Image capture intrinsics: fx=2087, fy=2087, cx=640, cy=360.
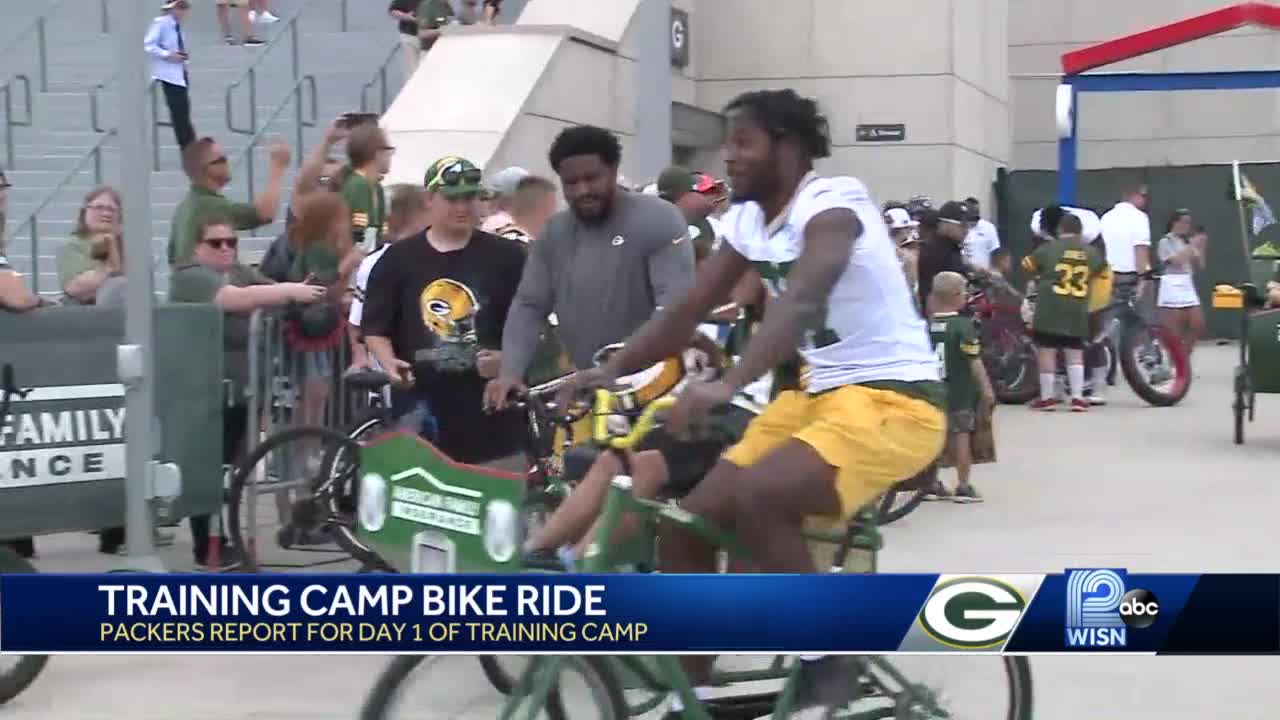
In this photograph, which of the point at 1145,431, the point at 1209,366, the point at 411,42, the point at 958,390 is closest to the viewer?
the point at 958,390

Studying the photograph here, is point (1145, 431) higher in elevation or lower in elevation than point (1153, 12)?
lower

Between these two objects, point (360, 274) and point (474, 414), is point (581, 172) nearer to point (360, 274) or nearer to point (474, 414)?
point (474, 414)

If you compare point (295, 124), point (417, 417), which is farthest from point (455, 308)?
point (295, 124)

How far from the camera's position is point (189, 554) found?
1006 centimetres

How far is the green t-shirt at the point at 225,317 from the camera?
31.0 ft

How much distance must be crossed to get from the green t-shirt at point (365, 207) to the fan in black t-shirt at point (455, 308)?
3141 millimetres

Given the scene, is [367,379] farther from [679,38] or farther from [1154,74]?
[679,38]

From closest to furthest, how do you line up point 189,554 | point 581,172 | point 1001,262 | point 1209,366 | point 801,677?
point 801,677, point 581,172, point 189,554, point 1001,262, point 1209,366

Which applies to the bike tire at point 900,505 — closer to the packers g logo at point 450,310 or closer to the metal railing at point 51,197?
the packers g logo at point 450,310

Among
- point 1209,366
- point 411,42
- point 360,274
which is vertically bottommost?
point 1209,366

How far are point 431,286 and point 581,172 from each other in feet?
4.39

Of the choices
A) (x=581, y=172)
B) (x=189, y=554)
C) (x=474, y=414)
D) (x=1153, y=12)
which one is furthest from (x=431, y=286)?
(x=1153, y=12)

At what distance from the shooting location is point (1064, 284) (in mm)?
17344

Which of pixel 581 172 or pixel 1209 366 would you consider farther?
pixel 1209 366
